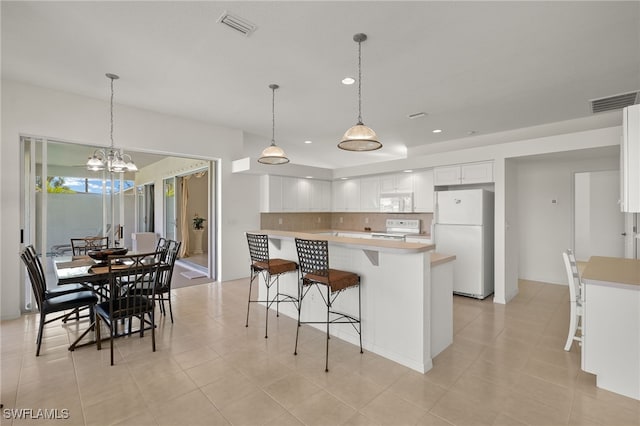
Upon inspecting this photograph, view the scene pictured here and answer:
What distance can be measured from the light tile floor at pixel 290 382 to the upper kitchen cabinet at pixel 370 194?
3639 mm

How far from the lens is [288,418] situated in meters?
1.92

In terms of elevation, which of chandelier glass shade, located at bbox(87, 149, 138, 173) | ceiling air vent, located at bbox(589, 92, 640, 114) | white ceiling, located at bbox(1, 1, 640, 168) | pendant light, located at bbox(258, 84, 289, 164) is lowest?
chandelier glass shade, located at bbox(87, 149, 138, 173)

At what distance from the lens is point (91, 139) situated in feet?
13.6

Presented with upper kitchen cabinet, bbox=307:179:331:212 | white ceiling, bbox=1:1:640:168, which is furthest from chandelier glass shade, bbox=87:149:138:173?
upper kitchen cabinet, bbox=307:179:331:212

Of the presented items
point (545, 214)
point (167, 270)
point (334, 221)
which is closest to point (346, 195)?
point (334, 221)

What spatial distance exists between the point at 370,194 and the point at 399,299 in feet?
14.2

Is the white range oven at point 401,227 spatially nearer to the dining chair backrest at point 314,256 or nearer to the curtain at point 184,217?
the dining chair backrest at point 314,256

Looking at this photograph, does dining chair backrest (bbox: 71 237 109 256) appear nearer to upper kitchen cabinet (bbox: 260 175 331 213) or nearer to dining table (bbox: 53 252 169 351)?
dining table (bbox: 53 252 169 351)

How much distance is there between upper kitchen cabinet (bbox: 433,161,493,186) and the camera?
4.67m

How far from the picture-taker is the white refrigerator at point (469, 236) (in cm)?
459

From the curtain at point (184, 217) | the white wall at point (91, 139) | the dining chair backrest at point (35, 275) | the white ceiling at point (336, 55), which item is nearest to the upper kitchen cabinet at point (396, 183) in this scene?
the white ceiling at point (336, 55)

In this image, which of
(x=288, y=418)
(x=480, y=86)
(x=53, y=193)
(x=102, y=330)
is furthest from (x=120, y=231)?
(x=480, y=86)

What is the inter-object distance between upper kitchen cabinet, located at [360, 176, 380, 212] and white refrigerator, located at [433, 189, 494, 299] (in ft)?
5.74

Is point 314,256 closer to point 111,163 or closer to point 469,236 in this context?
point 111,163
